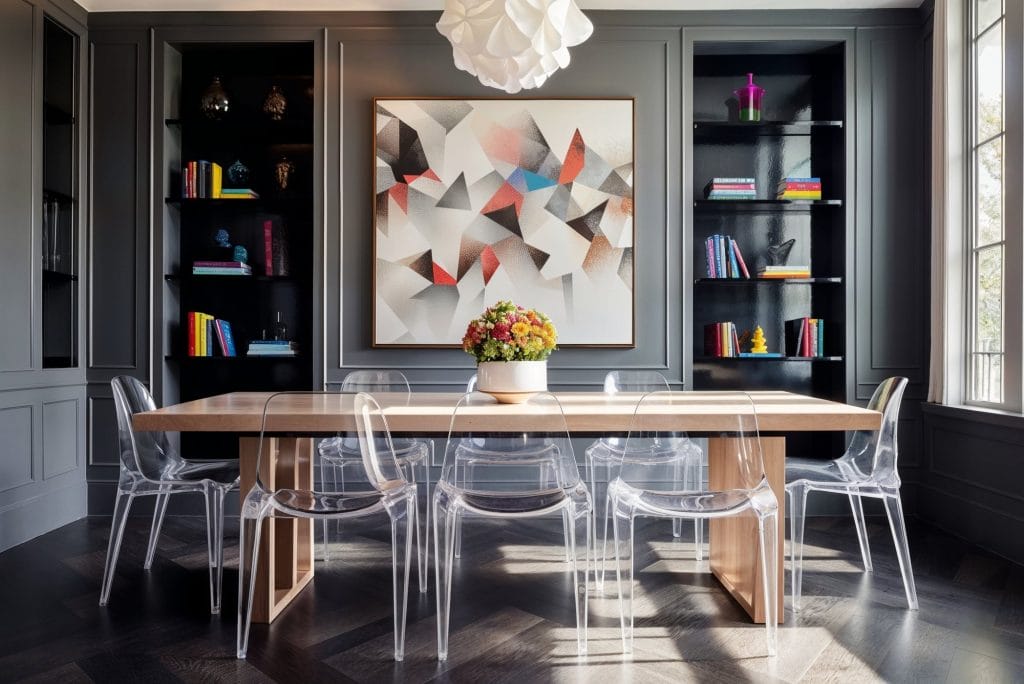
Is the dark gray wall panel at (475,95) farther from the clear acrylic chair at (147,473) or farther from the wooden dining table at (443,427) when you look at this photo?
the clear acrylic chair at (147,473)

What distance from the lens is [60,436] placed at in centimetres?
360

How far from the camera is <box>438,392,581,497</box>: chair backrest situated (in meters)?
2.07

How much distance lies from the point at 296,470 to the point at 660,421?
1.42 m

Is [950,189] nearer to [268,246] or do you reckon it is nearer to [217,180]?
[268,246]

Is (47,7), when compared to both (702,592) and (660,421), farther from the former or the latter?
(702,592)

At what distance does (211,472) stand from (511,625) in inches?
50.5

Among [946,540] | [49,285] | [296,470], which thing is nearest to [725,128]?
[946,540]

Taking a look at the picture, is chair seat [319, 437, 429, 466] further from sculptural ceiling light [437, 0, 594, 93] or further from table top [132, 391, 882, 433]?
sculptural ceiling light [437, 0, 594, 93]

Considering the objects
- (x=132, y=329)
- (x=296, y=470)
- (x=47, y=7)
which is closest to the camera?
(x=296, y=470)

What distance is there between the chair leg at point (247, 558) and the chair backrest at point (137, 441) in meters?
0.56

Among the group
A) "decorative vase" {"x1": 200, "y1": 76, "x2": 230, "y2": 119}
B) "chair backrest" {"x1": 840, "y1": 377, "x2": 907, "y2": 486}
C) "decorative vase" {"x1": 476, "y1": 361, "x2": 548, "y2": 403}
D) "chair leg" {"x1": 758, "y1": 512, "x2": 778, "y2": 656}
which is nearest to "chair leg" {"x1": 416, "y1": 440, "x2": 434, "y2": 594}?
"decorative vase" {"x1": 476, "y1": 361, "x2": 548, "y2": 403}

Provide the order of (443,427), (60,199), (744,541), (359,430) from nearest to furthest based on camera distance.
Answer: (359,430), (443,427), (744,541), (60,199)

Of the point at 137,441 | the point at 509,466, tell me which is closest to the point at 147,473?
the point at 137,441

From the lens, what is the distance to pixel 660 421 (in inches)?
81.7
